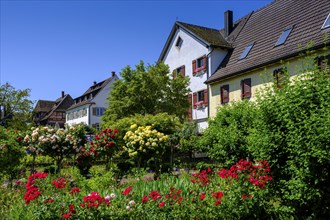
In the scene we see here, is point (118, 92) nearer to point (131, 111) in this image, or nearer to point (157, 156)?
point (131, 111)

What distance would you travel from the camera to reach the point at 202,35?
85.9ft

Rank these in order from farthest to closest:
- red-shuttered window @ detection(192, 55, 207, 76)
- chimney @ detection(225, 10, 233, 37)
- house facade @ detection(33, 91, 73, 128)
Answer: house facade @ detection(33, 91, 73, 128)
chimney @ detection(225, 10, 233, 37)
red-shuttered window @ detection(192, 55, 207, 76)

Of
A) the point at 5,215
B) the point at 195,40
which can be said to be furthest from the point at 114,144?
the point at 195,40

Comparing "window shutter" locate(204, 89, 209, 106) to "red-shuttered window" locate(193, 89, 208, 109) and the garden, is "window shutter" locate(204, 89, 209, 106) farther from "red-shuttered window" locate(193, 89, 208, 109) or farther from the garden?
the garden

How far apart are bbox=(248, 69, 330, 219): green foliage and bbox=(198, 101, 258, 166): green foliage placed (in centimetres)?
300

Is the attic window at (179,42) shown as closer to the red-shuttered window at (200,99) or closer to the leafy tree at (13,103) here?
the red-shuttered window at (200,99)

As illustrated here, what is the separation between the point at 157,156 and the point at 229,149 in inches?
Answer: 116

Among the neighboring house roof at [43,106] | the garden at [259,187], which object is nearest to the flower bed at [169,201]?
the garden at [259,187]

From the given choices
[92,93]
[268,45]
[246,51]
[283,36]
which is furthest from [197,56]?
[92,93]

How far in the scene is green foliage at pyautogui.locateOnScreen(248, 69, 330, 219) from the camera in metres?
5.73

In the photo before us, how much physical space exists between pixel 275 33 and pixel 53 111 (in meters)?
55.2

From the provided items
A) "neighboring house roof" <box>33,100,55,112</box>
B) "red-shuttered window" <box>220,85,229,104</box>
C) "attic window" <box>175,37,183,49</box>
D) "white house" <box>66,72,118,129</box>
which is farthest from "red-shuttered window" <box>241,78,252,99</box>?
"neighboring house roof" <box>33,100,55,112</box>

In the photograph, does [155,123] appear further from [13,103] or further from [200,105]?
[13,103]

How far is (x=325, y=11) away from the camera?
1856cm
